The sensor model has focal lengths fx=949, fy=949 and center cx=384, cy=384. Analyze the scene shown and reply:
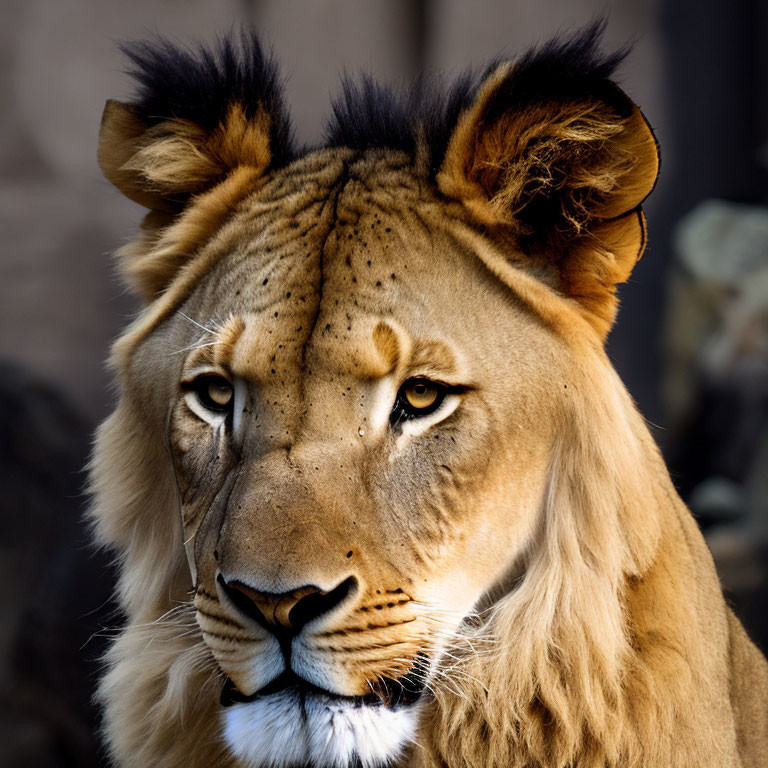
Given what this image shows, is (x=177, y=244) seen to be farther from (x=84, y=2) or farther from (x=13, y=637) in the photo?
(x=84, y=2)

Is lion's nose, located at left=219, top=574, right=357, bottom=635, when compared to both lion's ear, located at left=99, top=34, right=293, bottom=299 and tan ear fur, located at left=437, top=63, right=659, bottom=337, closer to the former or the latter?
tan ear fur, located at left=437, top=63, right=659, bottom=337

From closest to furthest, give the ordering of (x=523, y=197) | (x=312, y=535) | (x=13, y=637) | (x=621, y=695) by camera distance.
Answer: (x=312, y=535) < (x=621, y=695) < (x=523, y=197) < (x=13, y=637)

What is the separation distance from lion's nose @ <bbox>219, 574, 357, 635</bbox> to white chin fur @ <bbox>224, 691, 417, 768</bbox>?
0.12 m

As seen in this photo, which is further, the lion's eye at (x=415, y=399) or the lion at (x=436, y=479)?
the lion's eye at (x=415, y=399)

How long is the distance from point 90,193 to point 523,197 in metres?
4.27

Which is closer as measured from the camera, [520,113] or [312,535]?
[312,535]

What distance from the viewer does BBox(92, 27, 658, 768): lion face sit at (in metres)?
1.35

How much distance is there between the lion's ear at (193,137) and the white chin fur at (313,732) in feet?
2.92

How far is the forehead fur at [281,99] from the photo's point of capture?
1.66 m

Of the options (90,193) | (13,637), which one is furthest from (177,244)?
(90,193)

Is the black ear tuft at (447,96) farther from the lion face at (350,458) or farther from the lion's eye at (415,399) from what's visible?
the lion's eye at (415,399)

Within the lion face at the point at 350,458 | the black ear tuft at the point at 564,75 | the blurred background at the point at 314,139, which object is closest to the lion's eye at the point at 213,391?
the lion face at the point at 350,458

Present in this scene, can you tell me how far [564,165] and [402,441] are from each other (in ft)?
1.73

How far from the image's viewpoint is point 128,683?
5.73 feet
